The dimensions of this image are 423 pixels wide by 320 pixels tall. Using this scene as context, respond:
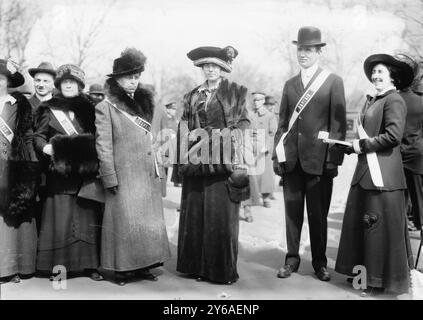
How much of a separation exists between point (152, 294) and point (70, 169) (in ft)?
4.52

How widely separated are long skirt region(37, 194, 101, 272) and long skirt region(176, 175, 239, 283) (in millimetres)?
956

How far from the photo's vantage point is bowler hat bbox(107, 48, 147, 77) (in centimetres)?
460

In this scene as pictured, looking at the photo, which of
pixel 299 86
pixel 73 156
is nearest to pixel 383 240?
pixel 299 86

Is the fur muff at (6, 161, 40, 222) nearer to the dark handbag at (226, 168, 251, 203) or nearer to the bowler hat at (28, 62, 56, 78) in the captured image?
the bowler hat at (28, 62, 56, 78)

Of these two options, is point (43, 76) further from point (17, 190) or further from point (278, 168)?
point (278, 168)

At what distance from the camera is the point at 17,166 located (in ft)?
14.9

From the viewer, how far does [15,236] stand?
466cm

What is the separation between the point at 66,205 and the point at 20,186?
1.52 feet

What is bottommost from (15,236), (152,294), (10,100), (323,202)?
(152,294)
